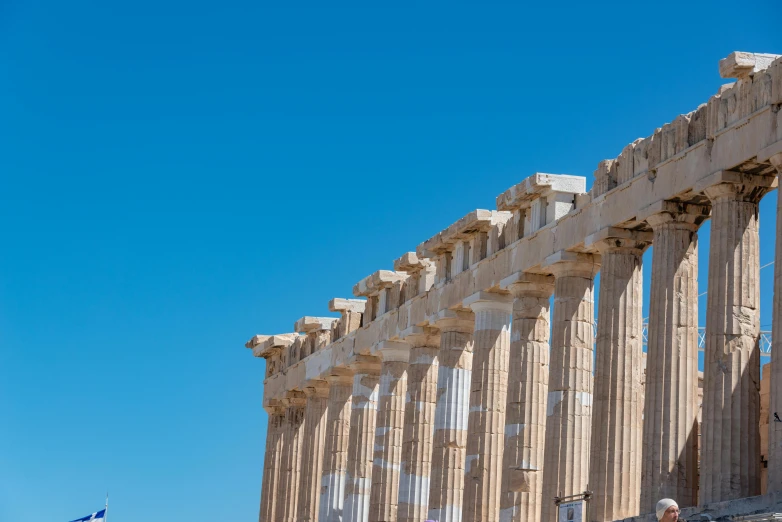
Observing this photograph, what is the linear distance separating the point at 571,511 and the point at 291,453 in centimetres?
2343

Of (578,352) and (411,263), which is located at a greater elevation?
(411,263)

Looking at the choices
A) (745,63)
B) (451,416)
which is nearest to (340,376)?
(451,416)

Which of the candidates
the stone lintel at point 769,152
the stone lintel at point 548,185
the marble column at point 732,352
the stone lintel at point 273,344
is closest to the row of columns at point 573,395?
the marble column at point 732,352

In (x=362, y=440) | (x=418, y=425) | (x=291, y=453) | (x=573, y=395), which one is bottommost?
(x=291, y=453)

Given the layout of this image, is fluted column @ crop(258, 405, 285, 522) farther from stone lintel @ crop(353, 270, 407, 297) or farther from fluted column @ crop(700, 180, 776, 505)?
fluted column @ crop(700, 180, 776, 505)

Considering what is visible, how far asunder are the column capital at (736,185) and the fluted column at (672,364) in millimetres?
1731

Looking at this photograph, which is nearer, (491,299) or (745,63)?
(745,63)

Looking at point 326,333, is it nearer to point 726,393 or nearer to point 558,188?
point 558,188

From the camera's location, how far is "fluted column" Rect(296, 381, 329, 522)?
50094 mm

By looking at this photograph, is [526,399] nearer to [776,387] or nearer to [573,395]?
[573,395]

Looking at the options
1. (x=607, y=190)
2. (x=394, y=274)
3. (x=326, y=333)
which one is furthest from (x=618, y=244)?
(x=326, y=333)

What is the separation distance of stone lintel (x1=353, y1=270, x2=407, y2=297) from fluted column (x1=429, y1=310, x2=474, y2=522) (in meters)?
4.20

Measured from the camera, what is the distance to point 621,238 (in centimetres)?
3275

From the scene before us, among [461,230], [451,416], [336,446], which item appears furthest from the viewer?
[336,446]
